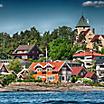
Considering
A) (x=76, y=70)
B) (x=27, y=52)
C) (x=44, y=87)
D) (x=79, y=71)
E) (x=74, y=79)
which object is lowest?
(x=44, y=87)

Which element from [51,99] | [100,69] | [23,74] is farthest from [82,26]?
[51,99]

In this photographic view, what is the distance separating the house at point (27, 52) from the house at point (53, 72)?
Answer: 2743 cm

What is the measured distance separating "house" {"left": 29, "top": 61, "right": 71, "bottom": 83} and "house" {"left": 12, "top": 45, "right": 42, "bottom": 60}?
27.4m

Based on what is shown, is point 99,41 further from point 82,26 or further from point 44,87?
point 44,87

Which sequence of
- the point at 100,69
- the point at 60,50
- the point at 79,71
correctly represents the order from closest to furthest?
the point at 79,71 < the point at 100,69 < the point at 60,50

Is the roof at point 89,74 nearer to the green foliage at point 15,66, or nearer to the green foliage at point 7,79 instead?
the green foliage at point 15,66

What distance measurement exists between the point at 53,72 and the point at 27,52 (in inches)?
1153

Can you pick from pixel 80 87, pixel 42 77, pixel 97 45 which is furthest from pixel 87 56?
pixel 80 87

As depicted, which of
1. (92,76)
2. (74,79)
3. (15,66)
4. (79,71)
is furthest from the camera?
(15,66)

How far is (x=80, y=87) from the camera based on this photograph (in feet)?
242

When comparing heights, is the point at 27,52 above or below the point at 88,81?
above

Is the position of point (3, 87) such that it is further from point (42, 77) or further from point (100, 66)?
point (100, 66)

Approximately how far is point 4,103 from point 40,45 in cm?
8294

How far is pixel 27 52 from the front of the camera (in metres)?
114
